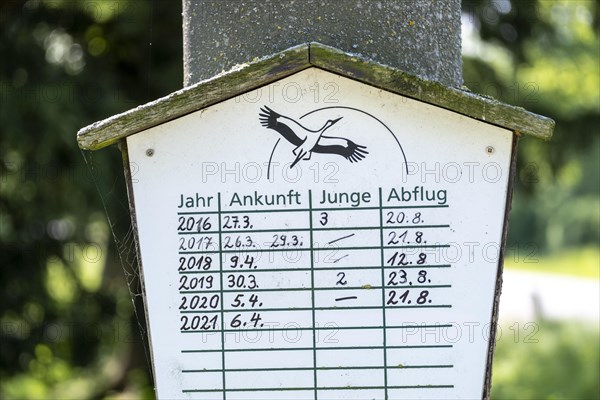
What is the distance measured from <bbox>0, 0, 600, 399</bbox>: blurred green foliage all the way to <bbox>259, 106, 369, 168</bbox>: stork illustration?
3.06m

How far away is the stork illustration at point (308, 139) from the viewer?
2.04 metres

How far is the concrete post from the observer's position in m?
2.15

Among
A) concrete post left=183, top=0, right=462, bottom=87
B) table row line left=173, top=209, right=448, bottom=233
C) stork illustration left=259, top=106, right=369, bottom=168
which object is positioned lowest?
table row line left=173, top=209, right=448, bottom=233

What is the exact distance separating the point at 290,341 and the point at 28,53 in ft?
13.4

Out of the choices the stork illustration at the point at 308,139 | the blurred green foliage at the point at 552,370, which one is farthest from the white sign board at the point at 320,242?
the blurred green foliage at the point at 552,370

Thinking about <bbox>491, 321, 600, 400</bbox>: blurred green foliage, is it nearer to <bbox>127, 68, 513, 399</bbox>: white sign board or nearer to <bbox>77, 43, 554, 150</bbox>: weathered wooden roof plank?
<bbox>127, 68, 513, 399</bbox>: white sign board

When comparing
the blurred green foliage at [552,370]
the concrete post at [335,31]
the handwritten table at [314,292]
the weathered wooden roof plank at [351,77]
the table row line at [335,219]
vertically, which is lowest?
the blurred green foliage at [552,370]

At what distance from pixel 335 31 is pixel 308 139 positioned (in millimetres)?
301

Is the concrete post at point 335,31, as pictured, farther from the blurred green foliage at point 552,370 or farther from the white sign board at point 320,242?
the blurred green foliage at point 552,370

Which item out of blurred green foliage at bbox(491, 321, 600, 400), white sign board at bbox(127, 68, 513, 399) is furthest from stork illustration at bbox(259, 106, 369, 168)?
blurred green foliage at bbox(491, 321, 600, 400)

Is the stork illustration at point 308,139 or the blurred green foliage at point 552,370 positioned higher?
the stork illustration at point 308,139

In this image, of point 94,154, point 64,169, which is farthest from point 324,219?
point 64,169

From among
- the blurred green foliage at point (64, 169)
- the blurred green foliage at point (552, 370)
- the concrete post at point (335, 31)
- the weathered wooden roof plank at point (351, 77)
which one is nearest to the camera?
the weathered wooden roof plank at point (351, 77)

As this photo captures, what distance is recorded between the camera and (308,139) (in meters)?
2.05
